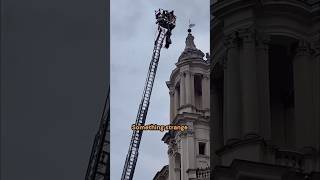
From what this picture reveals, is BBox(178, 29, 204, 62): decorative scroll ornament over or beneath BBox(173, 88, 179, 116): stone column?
over

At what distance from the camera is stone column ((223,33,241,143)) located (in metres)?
22.2

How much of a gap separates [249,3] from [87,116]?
14.4 ft

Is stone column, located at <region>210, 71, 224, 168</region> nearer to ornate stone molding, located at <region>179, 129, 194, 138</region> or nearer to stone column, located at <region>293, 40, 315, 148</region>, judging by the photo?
ornate stone molding, located at <region>179, 129, 194, 138</region>

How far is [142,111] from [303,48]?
4.60 metres

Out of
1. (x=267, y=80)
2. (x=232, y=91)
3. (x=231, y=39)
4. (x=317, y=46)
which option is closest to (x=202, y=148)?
(x=232, y=91)

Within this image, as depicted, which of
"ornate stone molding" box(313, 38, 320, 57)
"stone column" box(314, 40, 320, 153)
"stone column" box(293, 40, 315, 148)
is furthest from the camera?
"ornate stone molding" box(313, 38, 320, 57)

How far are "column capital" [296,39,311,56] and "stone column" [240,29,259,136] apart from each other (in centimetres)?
105

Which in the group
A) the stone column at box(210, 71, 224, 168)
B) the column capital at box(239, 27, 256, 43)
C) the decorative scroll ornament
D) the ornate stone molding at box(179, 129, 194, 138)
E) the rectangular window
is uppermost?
the column capital at box(239, 27, 256, 43)

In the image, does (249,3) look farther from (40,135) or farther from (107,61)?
(40,135)

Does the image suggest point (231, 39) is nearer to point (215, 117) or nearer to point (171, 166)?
point (215, 117)

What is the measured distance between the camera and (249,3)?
23.0 metres

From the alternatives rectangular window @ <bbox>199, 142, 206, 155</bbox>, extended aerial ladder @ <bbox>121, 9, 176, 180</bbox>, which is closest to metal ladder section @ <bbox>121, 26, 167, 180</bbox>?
extended aerial ladder @ <bbox>121, 9, 176, 180</bbox>

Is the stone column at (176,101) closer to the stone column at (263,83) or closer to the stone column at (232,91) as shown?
the stone column at (232,91)

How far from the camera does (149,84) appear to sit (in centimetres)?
2069
